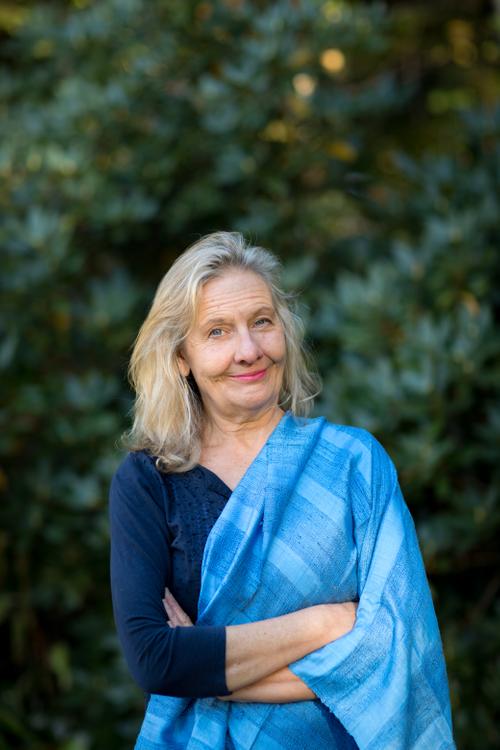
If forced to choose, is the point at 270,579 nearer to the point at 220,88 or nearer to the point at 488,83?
the point at 220,88

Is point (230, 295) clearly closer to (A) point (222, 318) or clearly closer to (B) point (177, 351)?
(A) point (222, 318)

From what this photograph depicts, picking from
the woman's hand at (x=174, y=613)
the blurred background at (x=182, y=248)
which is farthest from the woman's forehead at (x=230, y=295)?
the blurred background at (x=182, y=248)

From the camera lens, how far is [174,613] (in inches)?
77.9

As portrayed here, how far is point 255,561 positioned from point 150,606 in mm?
243

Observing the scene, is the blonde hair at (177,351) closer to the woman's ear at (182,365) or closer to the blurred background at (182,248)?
the woman's ear at (182,365)

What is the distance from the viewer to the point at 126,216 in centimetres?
439

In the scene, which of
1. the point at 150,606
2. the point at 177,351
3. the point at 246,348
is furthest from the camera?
the point at 177,351

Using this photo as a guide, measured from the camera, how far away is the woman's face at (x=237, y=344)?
2.09 m

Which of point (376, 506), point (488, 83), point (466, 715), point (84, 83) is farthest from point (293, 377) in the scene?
point (488, 83)

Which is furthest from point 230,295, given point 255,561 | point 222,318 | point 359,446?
point 255,561

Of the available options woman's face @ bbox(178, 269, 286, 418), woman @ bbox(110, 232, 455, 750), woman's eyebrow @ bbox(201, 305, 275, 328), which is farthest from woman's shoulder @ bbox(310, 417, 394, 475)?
woman's eyebrow @ bbox(201, 305, 275, 328)

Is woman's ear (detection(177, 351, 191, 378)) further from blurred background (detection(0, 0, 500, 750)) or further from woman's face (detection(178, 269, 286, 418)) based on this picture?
blurred background (detection(0, 0, 500, 750))

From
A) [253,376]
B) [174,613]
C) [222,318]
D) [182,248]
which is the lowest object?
[174,613]

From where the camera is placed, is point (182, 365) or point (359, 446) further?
point (182, 365)
